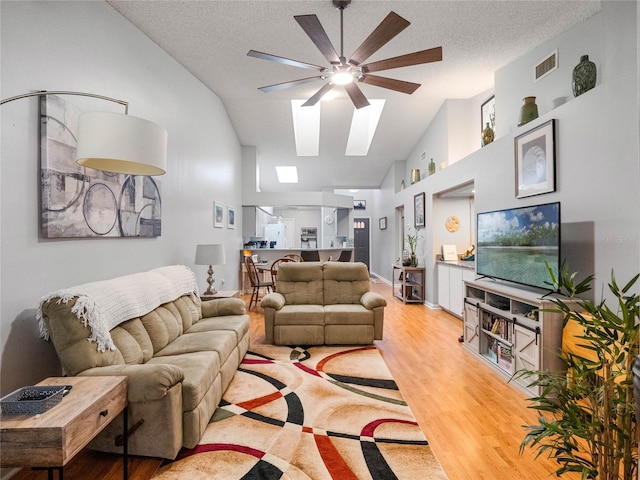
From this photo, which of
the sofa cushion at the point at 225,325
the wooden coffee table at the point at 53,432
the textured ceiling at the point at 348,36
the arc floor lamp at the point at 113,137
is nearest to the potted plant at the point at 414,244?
the textured ceiling at the point at 348,36

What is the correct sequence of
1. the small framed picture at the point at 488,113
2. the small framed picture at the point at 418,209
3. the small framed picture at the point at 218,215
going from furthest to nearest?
the small framed picture at the point at 418,209
the small framed picture at the point at 218,215
the small framed picture at the point at 488,113

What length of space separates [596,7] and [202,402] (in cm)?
452

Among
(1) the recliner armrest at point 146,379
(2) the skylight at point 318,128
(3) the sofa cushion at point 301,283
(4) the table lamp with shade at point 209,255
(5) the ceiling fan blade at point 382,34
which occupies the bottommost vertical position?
(1) the recliner armrest at point 146,379

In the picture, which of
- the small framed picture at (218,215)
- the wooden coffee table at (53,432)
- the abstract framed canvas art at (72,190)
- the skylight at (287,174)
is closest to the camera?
the wooden coffee table at (53,432)

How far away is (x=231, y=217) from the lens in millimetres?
6570

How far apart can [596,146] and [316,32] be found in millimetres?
2326

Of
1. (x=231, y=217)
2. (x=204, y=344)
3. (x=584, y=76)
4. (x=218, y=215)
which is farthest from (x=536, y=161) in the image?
(x=231, y=217)

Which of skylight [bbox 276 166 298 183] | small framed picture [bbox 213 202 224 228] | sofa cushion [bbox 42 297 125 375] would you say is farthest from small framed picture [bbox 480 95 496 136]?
skylight [bbox 276 166 298 183]

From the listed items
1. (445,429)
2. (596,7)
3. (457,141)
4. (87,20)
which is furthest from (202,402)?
(457,141)

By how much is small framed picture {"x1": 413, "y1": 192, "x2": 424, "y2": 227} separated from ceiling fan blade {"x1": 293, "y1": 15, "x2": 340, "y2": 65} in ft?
13.1

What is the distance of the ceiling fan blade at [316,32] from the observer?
2225mm

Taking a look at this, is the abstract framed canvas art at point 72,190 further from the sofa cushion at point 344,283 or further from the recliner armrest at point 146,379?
the sofa cushion at point 344,283

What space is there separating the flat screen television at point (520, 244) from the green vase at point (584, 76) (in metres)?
1.04

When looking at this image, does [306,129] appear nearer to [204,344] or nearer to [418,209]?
[418,209]
